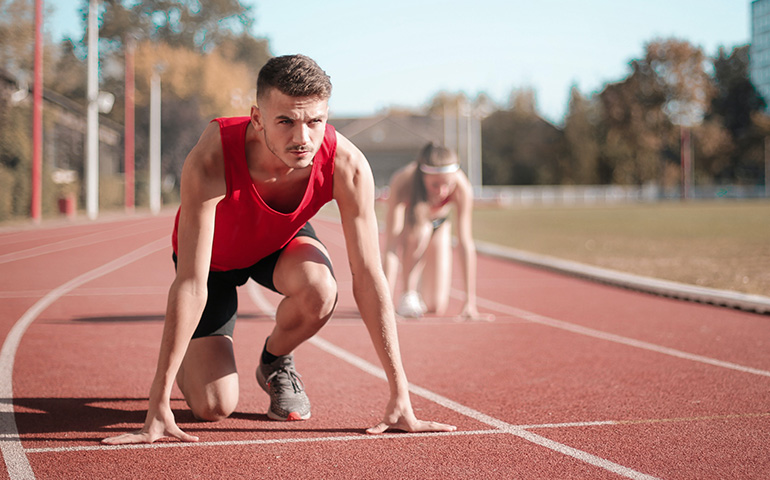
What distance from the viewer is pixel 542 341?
23.3 feet

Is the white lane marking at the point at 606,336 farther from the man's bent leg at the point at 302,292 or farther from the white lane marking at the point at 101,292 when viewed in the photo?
the white lane marking at the point at 101,292

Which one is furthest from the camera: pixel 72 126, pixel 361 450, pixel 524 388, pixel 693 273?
pixel 72 126

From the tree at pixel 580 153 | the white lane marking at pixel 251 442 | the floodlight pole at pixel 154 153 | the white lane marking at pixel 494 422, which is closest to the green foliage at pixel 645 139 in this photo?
the tree at pixel 580 153

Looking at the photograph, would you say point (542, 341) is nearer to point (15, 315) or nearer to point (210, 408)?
point (210, 408)

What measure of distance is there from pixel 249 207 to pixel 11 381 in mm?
2554

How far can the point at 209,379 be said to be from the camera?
4.30m

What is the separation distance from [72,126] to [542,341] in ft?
140

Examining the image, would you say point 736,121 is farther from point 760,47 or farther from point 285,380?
point 285,380

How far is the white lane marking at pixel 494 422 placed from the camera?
3496mm

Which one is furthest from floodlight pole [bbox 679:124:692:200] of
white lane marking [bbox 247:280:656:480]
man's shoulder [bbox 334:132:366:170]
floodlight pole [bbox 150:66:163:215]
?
man's shoulder [bbox 334:132:366:170]

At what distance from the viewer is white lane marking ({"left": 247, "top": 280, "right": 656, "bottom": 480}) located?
3.50 meters

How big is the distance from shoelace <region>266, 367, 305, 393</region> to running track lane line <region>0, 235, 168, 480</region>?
4.16ft

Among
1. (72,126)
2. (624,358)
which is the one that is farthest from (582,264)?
(72,126)

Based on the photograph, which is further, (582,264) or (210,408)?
(582,264)
